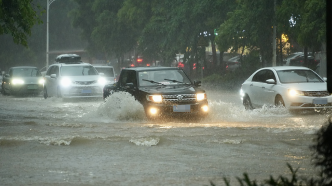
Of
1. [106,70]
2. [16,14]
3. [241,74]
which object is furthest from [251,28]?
[16,14]

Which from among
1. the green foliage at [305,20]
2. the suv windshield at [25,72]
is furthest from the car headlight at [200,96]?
the suv windshield at [25,72]

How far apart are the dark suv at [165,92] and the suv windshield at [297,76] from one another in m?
2.94

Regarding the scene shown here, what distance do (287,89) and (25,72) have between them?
18.9 meters

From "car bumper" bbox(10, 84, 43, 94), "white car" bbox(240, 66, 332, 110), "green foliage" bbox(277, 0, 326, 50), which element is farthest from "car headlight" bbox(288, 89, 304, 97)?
"car bumper" bbox(10, 84, 43, 94)

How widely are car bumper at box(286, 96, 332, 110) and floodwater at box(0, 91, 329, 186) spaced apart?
0.28 meters

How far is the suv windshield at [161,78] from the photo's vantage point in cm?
1507

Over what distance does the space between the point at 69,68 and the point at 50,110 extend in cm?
612

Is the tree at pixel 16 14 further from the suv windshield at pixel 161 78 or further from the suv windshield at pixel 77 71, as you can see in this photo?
the suv windshield at pixel 77 71

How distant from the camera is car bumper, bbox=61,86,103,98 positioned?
938 inches

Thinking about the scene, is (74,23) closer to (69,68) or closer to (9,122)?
(69,68)

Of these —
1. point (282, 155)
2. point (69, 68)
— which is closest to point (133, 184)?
point (282, 155)

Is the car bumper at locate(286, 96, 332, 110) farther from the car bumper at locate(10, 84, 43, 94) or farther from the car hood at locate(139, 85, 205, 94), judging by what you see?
the car bumper at locate(10, 84, 43, 94)

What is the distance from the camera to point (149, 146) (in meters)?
10.4

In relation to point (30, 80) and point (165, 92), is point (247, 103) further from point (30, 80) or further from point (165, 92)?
point (30, 80)
